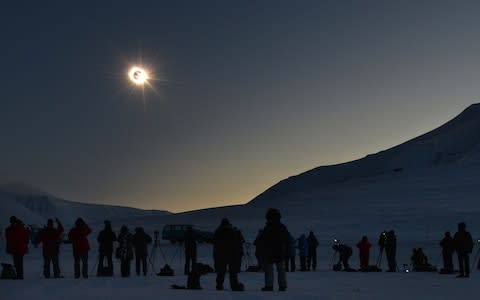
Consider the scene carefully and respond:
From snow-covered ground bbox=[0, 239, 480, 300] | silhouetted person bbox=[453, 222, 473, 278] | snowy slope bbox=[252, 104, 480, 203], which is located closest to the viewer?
snow-covered ground bbox=[0, 239, 480, 300]

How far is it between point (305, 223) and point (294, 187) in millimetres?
125540

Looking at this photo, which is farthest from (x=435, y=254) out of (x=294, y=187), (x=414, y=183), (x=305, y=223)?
(x=294, y=187)

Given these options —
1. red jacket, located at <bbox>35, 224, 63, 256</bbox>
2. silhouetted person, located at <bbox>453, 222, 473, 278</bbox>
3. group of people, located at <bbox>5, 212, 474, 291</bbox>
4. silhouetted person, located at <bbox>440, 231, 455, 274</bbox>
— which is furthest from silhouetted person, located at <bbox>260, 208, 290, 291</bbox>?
silhouetted person, located at <bbox>440, 231, 455, 274</bbox>

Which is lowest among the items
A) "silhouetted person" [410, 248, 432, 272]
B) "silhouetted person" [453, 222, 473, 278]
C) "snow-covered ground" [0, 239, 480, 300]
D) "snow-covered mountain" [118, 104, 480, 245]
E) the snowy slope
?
"snow-covered ground" [0, 239, 480, 300]

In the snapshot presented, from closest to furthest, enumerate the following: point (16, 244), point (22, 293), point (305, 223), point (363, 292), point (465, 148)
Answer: point (22, 293) → point (363, 292) → point (16, 244) → point (305, 223) → point (465, 148)

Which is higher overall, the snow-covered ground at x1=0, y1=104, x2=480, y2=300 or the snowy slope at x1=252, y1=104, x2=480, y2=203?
the snowy slope at x1=252, y1=104, x2=480, y2=203

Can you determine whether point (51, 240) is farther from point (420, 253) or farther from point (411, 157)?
point (411, 157)

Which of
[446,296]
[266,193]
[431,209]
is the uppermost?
[266,193]

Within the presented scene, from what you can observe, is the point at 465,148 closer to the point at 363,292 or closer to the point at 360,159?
the point at 360,159

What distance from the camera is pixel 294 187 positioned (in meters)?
176

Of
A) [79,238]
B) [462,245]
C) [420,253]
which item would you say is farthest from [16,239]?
[420,253]

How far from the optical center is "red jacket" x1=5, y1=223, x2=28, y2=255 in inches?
675

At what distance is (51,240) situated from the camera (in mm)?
18375

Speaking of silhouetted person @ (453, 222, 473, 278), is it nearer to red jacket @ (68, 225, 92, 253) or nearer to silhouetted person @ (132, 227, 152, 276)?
silhouetted person @ (132, 227, 152, 276)
